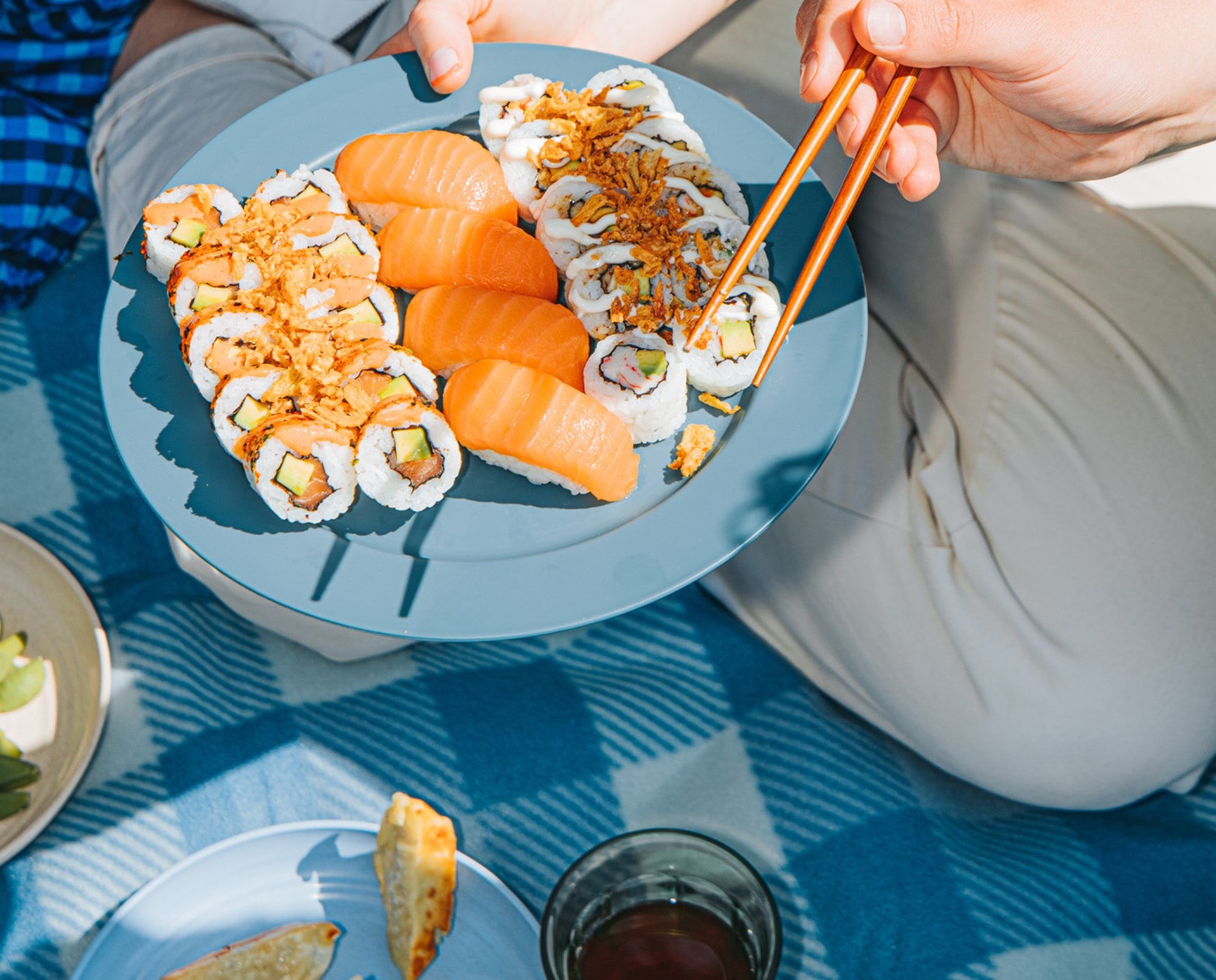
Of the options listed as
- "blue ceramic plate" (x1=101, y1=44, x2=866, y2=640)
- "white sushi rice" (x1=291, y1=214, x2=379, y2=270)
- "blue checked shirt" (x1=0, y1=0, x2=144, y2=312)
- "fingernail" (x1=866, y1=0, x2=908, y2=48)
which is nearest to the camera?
"fingernail" (x1=866, y1=0, x2=908, y2=48)

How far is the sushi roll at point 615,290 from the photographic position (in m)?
1.34

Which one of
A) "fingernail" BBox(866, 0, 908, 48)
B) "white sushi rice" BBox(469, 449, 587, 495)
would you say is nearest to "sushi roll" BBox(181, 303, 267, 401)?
"white sushi rice" BBox(469, 449, 587, 495)

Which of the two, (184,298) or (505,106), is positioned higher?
(505,106)

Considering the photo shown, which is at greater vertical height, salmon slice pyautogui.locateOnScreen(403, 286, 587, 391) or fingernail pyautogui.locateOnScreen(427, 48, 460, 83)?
fingernail pyautogui.locateOnScreen(427, 48, 460, 83)

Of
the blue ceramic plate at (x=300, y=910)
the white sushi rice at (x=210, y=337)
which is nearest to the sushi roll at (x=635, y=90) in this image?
the white sushi rice at (x=210, y=337)

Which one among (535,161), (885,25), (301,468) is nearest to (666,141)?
(535,161)

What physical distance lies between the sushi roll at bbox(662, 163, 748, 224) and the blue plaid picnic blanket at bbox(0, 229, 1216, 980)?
2.21 ft

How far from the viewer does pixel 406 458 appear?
50.1 inches

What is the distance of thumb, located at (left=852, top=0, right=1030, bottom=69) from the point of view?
106 centimetres

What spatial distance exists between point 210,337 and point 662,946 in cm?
101

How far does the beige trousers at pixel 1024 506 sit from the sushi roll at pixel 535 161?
47cm

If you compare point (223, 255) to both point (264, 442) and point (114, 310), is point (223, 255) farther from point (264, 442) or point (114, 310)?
point (264, 442)

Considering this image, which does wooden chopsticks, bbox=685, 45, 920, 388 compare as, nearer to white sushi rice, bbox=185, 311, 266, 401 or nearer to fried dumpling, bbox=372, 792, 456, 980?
white sushi rice, bbox=185, 311, 266, 401

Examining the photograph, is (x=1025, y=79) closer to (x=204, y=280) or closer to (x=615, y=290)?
(x=615, y=290)
